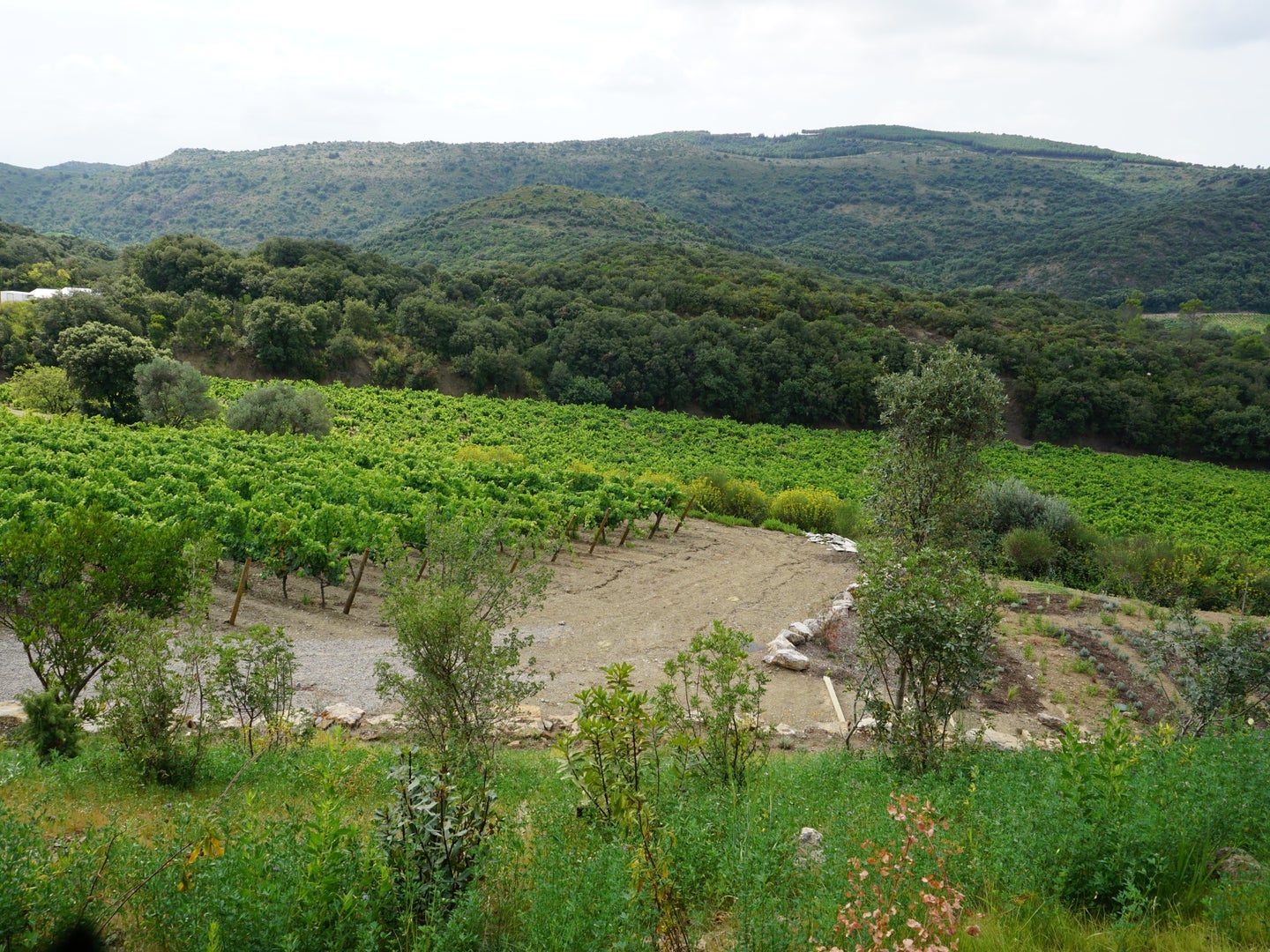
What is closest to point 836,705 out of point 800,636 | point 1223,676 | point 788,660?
point 788,660

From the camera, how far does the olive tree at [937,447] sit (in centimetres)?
987

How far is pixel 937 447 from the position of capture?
1018cm

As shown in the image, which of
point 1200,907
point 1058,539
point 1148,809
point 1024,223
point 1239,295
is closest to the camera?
point 1200,907

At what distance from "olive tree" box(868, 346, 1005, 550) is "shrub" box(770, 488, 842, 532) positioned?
14650mm

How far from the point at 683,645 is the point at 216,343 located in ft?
161

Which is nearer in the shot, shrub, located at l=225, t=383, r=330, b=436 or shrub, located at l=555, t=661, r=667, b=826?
shrub, located at l=555, t=661, r=667, b=826

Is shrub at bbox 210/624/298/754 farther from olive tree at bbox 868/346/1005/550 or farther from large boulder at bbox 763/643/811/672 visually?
olive tree at bbox 868/346/1005/550

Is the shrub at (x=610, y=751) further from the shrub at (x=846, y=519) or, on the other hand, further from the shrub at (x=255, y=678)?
the shrub at (x=846, y=519)

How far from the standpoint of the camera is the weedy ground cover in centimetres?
333

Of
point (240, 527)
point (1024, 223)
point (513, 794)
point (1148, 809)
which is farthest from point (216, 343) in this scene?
point (1024, 223)

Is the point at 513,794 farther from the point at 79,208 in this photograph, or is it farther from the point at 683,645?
the point at 79,208

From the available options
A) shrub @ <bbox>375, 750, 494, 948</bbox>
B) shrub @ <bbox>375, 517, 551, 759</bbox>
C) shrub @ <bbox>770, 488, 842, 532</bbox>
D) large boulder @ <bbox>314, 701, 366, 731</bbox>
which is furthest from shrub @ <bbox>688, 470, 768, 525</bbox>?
shrub @ <bbox>375, 750, 494, 948</bbox>

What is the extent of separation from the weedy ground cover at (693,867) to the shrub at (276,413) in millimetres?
25445

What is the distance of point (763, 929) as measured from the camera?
3.37 meters
